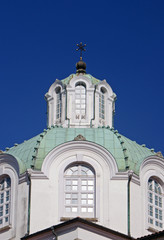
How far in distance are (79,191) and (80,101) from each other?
816 centimetres

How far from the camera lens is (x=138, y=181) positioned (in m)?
57.2

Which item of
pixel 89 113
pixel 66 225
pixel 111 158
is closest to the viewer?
pixel 66 225

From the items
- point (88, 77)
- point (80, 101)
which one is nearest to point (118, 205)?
point (80, 101)

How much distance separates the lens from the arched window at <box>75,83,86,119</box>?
62469mm

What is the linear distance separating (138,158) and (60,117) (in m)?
6.85

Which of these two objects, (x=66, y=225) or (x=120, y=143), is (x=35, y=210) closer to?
(x=66, y=225)

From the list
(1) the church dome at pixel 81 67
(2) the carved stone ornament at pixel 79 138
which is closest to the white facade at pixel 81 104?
(1) the church dome at pixel 81 67

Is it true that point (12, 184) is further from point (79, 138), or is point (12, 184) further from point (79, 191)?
point (79, 138)

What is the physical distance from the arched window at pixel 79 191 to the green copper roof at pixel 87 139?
5.56 feet

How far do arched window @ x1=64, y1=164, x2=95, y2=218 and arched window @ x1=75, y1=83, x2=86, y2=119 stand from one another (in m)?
5.80

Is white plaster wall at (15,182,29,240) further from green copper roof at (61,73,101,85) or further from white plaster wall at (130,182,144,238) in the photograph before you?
green copper roof at (61,73,101,85)

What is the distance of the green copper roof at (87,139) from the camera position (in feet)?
188

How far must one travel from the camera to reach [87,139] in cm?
5834

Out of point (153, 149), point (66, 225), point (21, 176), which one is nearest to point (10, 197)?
point (21, 176)
